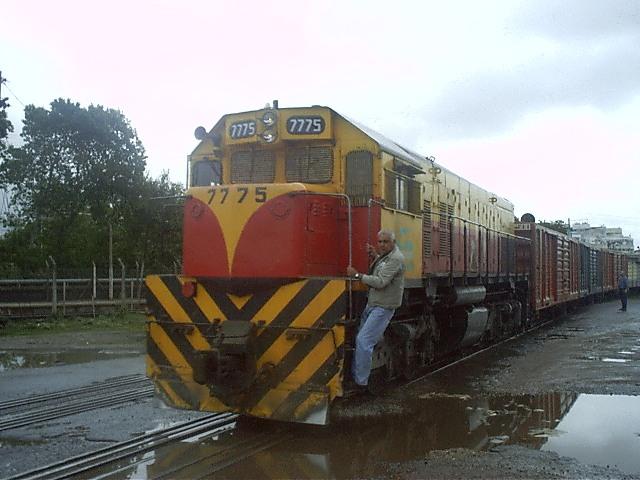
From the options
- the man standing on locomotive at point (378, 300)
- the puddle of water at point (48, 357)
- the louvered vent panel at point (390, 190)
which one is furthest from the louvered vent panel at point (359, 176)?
the puddle of water at point (48, 357)

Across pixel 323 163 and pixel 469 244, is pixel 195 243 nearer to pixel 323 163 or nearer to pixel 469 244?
pixel 323 163

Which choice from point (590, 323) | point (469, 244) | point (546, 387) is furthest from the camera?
point (590, 323)

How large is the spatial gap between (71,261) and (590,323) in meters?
19.0

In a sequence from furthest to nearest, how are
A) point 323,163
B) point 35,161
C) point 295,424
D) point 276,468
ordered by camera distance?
point 35,161, point 323,163, point 295,424, point 276,468

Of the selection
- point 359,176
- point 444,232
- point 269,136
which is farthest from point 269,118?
point 444,232

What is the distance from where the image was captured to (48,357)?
40.2ft

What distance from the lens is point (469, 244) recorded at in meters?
11.3

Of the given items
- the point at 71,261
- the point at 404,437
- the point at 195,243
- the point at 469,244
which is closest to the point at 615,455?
the point at 404,437

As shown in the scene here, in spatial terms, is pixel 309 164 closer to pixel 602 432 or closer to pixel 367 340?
pixel 367 340

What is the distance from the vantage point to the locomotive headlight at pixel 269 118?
7475mm

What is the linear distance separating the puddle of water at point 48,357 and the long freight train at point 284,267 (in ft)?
17.6

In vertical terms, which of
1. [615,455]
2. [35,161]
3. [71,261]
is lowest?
[615,455]

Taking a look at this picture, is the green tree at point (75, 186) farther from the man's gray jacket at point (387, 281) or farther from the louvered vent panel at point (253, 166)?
the man's gray jacket at point (387, 281)

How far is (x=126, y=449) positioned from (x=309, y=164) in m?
3.58
